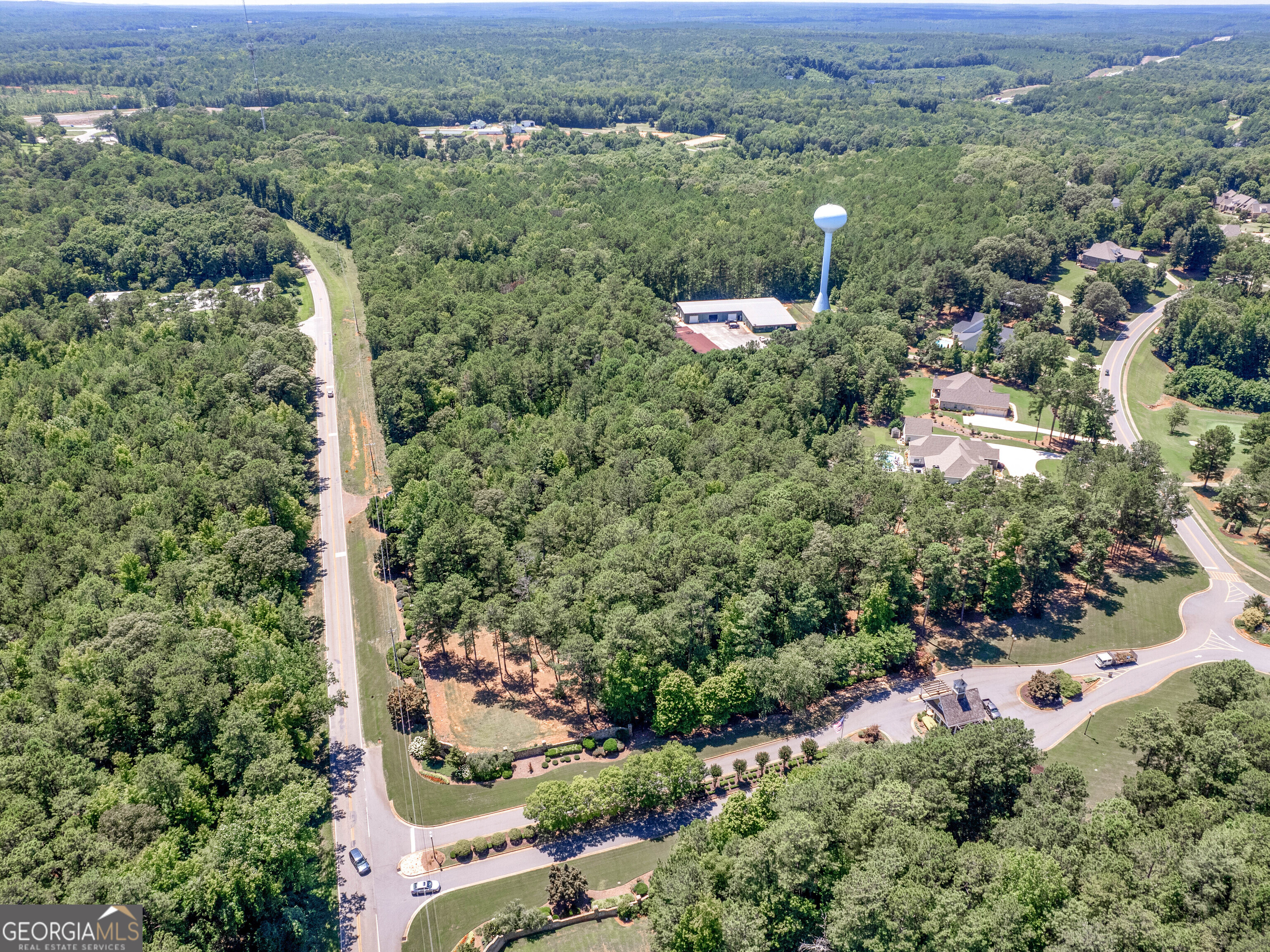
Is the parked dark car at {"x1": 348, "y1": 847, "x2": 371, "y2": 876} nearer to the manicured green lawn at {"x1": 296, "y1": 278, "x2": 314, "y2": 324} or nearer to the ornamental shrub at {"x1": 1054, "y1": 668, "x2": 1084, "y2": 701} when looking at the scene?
the ornamental shrub at {"x1": 1054, "y1": 668, "x2": 1084, "y2": 701}

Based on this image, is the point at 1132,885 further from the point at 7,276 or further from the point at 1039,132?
the point at 1039,132

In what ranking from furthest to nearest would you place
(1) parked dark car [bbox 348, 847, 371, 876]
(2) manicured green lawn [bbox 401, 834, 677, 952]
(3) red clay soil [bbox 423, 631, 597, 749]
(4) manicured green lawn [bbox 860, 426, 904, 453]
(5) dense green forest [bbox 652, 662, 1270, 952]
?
(4) manicured green lawn [bbox 860, 426, 904, 453]
(3) red clay soil [bbox 423, 631, 597, 749]
(1) parked dark car [bbox 348, 847, 371, 876]
(2) manicured green lawn [bbox 401, 834, 677, 952]
(5) dense green forest [bbox 652, 662, 1270, 952]

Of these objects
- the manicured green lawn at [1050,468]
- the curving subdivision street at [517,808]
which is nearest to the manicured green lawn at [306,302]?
the curving subdivision street at [517,808]

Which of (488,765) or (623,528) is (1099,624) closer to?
(623,528)

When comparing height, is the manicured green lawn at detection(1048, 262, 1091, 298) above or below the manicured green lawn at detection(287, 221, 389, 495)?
above

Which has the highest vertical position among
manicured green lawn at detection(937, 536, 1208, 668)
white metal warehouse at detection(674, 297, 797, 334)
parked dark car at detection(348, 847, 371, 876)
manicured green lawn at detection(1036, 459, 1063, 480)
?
white metal warehouse at detection(674, 297, 797, 334)

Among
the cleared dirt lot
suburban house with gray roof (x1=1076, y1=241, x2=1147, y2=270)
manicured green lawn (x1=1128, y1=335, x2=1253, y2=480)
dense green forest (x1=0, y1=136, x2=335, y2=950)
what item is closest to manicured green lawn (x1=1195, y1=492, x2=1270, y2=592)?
manicured green lawn (x1=1128, y1=335, x2=1253, y2=480)

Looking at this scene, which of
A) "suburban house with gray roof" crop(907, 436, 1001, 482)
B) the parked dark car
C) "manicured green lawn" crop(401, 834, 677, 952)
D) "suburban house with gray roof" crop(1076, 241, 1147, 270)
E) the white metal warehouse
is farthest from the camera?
"suburban house with gray roof" crop(1076, 241, 1147, 270)

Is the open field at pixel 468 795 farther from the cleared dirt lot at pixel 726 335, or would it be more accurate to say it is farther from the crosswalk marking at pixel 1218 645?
the cleared dirt lot at pixel 726 335
